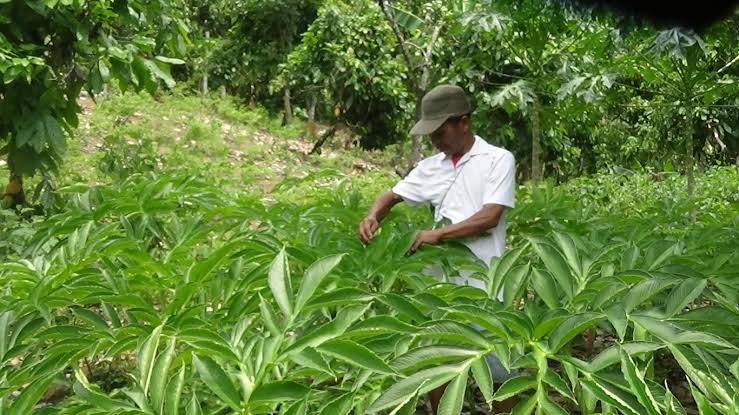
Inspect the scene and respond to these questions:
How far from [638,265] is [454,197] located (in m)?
0.74

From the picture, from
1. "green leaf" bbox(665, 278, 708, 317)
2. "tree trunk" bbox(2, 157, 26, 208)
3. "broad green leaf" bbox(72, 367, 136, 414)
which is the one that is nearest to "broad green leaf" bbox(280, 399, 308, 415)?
"broad green leaf" bbox(72, 367, 136, 414)

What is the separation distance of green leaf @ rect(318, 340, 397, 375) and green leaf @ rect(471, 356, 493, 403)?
0.14 m

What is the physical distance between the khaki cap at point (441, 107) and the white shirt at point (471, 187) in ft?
0.48

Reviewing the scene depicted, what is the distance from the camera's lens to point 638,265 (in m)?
2.03

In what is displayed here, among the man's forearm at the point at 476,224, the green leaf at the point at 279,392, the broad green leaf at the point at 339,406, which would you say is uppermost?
the green leaf at the point at 279,392

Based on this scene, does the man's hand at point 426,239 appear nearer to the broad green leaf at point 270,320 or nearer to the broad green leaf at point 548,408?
the broad green leaf at point 270,320

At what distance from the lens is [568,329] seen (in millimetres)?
1308

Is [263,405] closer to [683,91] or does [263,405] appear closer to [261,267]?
[261,267]

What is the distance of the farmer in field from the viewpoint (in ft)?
7.93

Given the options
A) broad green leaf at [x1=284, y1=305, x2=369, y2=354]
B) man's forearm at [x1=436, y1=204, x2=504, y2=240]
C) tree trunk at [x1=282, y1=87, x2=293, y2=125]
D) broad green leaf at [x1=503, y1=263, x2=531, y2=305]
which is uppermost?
broad green leaf at [x1=284, y1=305, x2=369, y2=354]

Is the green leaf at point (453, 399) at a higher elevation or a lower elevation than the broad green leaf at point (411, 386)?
lower

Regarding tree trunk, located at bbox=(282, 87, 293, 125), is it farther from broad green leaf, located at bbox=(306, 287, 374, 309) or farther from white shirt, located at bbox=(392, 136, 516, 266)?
broad green leaf, located at bbox=(306, 287, 374, 309)

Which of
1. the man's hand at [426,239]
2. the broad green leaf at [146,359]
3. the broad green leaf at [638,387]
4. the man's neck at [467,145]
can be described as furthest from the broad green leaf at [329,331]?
the man's neck at [467,145]

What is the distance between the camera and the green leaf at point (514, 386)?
122 cm
